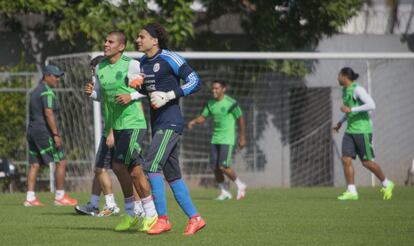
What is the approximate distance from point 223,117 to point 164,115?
29.9 feet

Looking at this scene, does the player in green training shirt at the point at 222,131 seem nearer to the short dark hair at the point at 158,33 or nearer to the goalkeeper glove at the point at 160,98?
the short dark hair at the point at 158,33

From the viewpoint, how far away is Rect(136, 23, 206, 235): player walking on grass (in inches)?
410

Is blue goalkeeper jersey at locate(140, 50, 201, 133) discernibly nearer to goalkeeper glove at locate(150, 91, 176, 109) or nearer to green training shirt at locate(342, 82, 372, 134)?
goalkeeper glove at locate(150, 91, 176, 109)

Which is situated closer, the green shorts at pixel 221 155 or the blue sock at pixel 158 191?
the blue sock at pixel 158 191

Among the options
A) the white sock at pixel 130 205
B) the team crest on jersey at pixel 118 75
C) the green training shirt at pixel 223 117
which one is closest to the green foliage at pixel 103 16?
the green training shirt at pixel 223 117

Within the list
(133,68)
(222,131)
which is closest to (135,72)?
(133,68)

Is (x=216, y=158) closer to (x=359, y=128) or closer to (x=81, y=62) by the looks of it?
(x=359, y=128)

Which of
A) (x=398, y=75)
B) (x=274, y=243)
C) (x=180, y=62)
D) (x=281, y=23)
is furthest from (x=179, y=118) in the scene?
(x=398, y=75)

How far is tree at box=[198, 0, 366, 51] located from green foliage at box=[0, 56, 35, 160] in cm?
Answer: 487

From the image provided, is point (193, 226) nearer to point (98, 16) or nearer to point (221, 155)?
point (221, 155)

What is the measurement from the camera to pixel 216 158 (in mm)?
19469

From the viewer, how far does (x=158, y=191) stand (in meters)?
10.5

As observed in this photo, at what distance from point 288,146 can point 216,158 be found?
7500mm

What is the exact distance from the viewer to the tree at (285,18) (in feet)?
81.1
